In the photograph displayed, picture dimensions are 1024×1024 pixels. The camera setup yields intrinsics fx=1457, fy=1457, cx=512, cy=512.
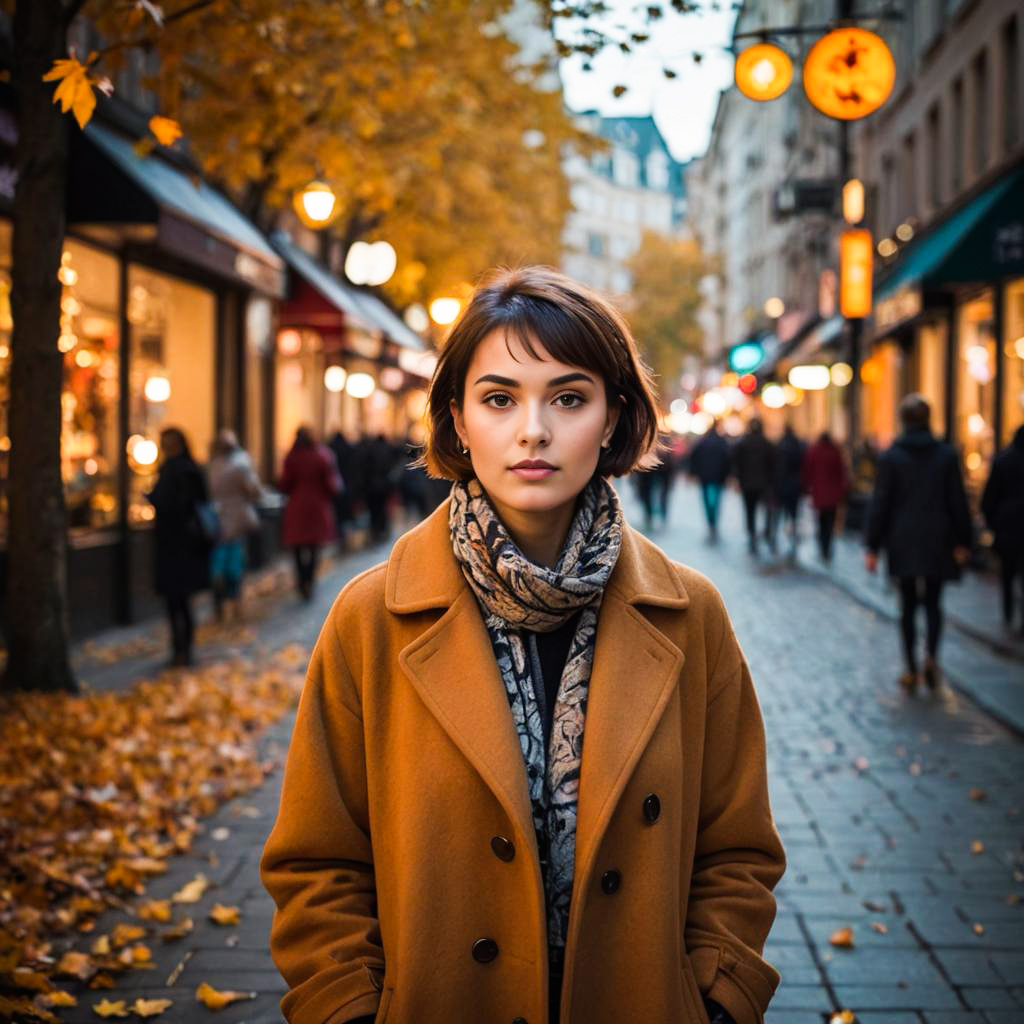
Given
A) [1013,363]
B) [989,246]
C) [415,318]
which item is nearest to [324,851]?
[989,246]

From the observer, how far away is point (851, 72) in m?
11.0

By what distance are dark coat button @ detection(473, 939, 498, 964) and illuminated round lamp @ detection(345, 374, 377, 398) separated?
29.0 metres

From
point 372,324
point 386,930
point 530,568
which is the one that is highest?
point 372,324

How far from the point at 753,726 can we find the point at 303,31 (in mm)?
10993

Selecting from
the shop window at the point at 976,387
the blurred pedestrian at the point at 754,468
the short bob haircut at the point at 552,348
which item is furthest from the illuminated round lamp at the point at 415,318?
the short bob haircut at the point at 552,348

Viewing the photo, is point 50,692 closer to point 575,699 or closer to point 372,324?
point 575,699

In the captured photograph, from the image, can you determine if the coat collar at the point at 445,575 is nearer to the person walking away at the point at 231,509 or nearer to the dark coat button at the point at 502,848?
the dark coat button at the point at 502,848

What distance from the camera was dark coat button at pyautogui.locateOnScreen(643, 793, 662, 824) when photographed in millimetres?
2352

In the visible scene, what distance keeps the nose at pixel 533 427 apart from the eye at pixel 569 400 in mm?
42

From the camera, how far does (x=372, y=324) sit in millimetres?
27969

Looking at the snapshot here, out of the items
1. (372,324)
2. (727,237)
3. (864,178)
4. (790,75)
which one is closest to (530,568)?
(790,75)

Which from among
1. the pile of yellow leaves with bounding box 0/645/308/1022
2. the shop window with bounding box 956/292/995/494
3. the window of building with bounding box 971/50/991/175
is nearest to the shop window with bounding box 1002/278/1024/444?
the shop window with bounding box 956/292/995/494

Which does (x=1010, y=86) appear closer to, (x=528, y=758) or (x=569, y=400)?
(x=569, y=400)

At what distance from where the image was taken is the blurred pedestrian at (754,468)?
23611mm
